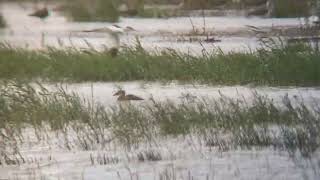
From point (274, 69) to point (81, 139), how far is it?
4.44 meters

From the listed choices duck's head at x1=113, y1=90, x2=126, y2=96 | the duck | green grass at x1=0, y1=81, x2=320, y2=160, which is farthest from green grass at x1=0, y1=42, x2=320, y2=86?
green grass at x1=0, y1=81, x2=320, y2=160

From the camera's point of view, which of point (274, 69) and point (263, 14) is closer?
point (274, 69)

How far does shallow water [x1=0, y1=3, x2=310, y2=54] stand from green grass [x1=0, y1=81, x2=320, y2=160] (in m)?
3.19

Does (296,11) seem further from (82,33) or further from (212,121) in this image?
(212,121)

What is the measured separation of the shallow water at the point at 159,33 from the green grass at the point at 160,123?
3188mm

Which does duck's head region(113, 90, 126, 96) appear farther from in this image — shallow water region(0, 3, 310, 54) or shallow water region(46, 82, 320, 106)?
shallow water region(0, 3, 310, 54)

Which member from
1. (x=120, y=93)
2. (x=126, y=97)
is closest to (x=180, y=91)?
(x=120, y=93)

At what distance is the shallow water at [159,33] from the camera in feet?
40.2

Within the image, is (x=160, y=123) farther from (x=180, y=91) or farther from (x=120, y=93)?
(x=180, y=91)

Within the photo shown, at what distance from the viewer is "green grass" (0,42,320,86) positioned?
10.2 meters

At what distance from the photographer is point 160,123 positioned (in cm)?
682

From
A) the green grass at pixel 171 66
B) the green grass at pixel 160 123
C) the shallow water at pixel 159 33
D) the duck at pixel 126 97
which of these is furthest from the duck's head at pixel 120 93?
the shallow water at pixel 159 33

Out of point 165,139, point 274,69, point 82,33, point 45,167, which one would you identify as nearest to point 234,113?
point 165,139

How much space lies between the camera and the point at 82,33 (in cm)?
1489
